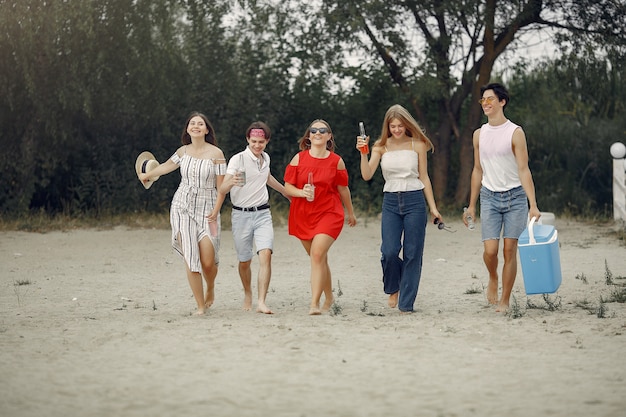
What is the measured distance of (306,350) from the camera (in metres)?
6.89

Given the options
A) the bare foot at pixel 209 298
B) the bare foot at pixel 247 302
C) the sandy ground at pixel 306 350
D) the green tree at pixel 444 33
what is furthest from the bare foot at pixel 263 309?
the green tree at pixel 444 33

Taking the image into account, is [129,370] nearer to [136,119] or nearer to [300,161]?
[300,161]

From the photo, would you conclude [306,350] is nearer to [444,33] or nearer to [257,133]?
[257,133]

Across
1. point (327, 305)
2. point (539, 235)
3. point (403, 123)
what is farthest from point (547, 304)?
point (403, 123)

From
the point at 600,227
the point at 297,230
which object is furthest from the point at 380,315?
the point at 600,227

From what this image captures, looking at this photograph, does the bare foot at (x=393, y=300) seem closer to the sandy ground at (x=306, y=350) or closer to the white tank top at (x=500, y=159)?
the sandy ground at (x=306, y=350)

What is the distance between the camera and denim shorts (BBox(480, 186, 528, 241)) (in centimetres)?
834

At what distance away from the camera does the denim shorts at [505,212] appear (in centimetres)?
834

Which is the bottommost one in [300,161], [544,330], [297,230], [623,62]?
[544,330]

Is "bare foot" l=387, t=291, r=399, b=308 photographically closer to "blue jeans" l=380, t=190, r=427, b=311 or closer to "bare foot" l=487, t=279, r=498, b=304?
"blue jeans" l=380, t=190, r=427, b=311

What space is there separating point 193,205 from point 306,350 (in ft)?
7.04

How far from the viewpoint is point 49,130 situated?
17531 millimetres

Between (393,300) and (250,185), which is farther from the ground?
(250,185)

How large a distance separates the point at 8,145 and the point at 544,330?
1250cm
